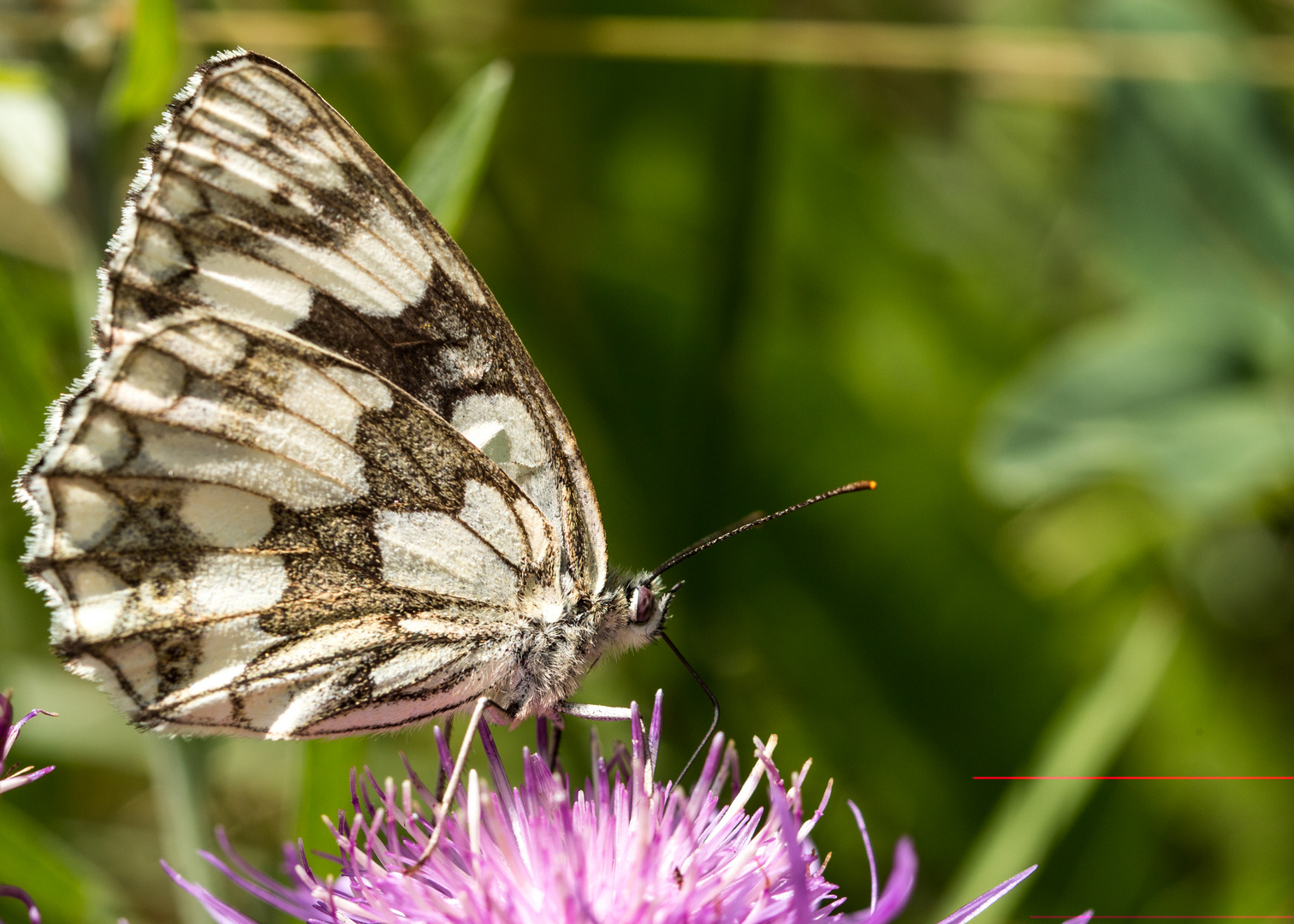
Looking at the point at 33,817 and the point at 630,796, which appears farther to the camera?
the point at 33,817

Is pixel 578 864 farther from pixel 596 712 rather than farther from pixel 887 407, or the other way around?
pixel 887 407

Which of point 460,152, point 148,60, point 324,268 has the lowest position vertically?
point 324,268

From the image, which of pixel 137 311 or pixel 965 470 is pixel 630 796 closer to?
pixel 137 311

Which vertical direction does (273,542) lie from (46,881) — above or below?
above

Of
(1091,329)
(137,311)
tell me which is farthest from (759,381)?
(137,311)

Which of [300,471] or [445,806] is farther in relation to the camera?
[300,471]

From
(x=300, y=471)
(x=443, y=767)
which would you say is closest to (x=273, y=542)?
(x=300, y=471)
